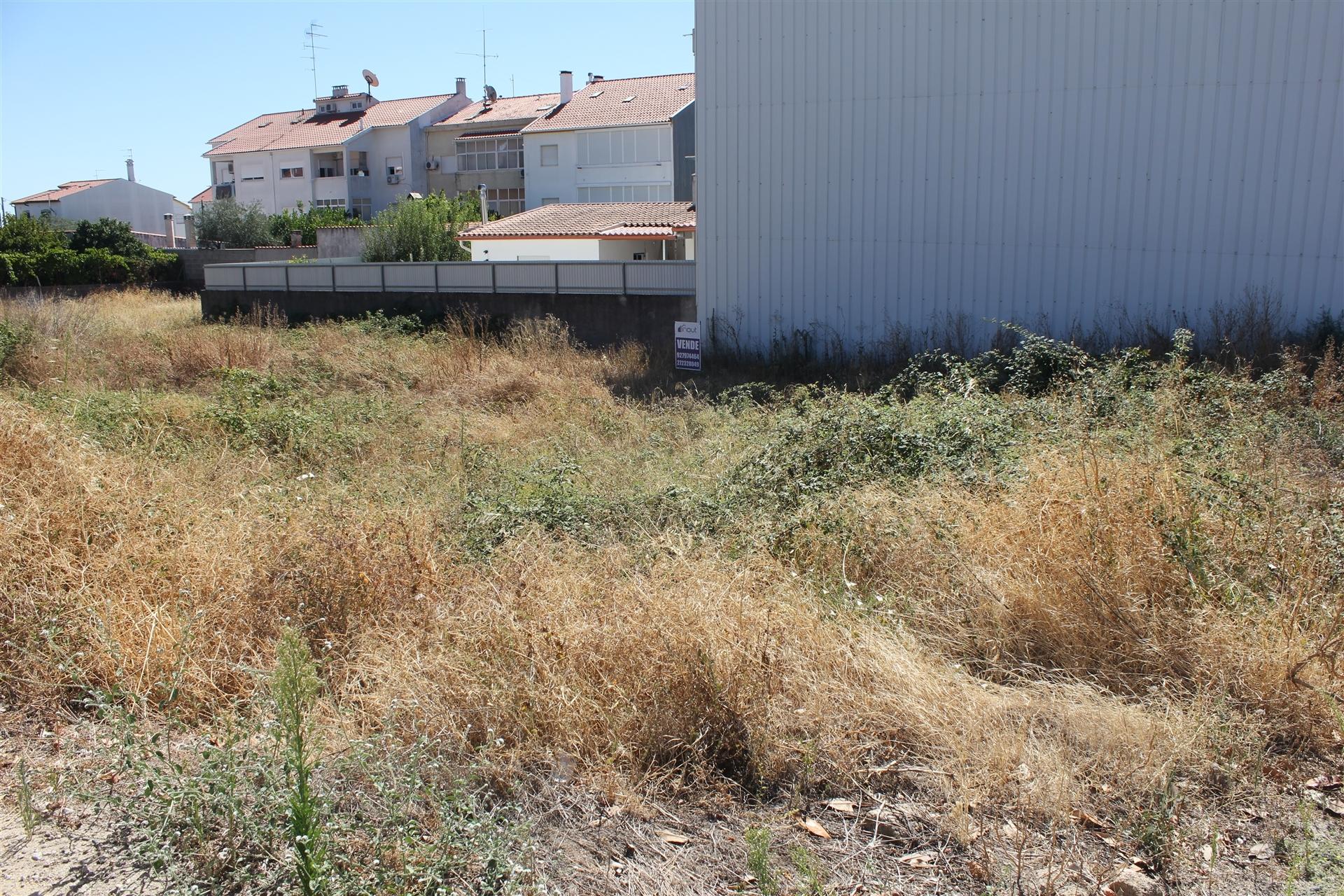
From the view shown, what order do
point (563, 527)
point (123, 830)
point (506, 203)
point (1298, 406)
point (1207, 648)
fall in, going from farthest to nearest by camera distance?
point (506, 203), point (1298, 406), point (563, 527), point (1207, 648), point (123, 830)

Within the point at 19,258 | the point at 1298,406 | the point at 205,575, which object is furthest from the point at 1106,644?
the point at 19,258

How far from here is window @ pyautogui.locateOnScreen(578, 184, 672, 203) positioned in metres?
42.0

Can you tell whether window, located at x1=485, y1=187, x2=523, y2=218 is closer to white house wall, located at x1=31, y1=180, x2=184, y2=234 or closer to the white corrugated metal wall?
white house wall, located at x1=31, y1=180, x2=184, y2=234

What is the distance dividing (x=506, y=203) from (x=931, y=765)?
157 ft

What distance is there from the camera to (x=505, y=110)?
49.0 meters

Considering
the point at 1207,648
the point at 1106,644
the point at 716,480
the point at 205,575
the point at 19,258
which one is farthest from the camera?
the point at 19,258

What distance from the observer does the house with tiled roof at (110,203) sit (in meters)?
50.5

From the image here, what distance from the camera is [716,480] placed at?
7449mm

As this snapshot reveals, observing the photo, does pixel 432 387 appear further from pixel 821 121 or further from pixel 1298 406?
pixel 1298 406

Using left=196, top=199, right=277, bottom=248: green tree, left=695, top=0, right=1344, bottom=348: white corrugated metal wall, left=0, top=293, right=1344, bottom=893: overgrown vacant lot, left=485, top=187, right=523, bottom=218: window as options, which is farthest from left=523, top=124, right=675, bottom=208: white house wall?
left=0, top=293, right=1344, bottom=893: overgrown vacant lot

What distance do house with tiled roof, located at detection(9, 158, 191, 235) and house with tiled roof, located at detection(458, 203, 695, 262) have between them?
29.1 meters

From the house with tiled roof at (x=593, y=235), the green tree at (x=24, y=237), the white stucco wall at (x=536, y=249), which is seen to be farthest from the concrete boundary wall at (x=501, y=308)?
the green tree at (x=24, y=237)

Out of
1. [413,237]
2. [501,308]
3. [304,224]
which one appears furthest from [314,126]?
[501,308]

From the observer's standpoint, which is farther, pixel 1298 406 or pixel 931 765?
pixel 1298 406
